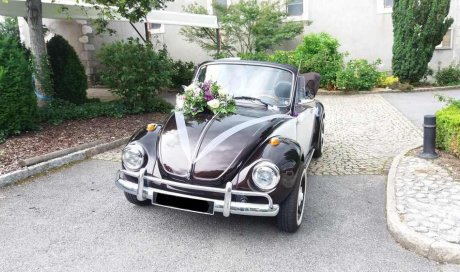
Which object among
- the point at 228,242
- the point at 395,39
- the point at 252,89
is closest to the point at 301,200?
the point at 228,242

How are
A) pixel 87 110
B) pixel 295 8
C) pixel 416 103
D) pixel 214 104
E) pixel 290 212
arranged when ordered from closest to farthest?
1. pixel 290 212
2. pixel 214 104
3. pixel 87 110
4. pixel 416 103
5. pixel 295 8

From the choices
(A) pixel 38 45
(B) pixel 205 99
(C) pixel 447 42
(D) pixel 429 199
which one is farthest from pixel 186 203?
(C) pixel 447 42

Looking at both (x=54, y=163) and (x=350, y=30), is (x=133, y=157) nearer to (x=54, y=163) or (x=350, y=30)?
(x=54, y=163)

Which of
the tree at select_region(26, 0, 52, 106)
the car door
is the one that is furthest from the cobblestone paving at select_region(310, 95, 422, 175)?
the tree at select_region(26, 0, 52, 106)

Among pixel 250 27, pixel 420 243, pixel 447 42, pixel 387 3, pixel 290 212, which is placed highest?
pixel 387 3

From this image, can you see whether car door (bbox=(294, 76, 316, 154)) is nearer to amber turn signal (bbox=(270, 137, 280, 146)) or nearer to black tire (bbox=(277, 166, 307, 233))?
amber turn signal (bbox=(270, 137, 280, 146))

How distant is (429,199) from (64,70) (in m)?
8.12

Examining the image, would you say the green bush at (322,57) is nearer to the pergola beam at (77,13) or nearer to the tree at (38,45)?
the pergola beam at (77,13)

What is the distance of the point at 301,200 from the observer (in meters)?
4.22

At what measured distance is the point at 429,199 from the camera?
4473 millimetres

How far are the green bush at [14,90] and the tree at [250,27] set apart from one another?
9.85 m

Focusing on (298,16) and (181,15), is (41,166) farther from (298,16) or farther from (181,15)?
(298,16)

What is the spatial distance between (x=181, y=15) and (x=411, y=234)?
10850 mm

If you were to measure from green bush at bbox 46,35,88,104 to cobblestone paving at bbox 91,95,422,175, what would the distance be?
326cm
